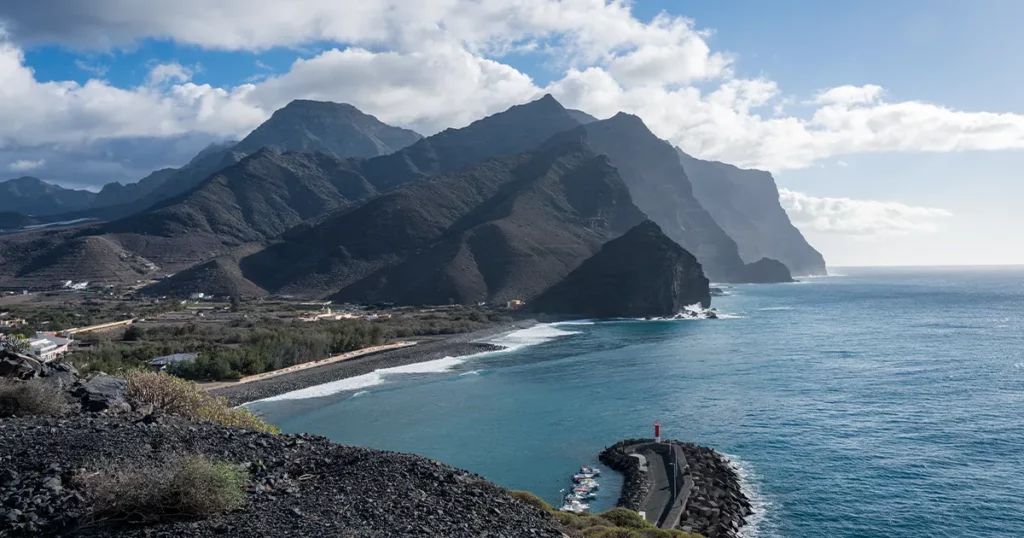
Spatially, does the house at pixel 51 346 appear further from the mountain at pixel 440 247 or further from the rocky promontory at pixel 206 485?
the mountain at pixel 440 247

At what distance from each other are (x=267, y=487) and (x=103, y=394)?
10529 mm

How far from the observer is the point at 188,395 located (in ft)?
75.9

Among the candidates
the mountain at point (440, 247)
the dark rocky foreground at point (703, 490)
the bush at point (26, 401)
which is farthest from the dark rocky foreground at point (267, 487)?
the mountain at point (440, 247)

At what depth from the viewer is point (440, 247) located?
160 m

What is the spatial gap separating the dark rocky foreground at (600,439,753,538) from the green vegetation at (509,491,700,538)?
4560 mm

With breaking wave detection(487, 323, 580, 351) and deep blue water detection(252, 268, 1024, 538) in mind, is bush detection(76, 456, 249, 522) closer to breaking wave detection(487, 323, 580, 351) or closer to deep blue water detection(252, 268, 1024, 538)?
deep blue water detection(252, 268, 1024, 538)

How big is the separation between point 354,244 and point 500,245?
1580 inches

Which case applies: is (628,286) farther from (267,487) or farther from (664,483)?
(267,487)

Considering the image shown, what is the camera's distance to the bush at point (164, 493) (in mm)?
11359

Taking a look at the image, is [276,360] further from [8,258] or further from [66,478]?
[8,258]

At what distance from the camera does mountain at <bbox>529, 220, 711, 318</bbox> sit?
133500mm

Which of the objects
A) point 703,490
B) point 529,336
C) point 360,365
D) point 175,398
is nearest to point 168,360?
point 360,365

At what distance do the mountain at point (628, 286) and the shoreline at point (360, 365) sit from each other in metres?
33.6

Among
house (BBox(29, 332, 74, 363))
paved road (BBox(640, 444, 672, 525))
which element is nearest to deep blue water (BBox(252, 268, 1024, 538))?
paved road (BBox(640, 444, 672, 525))
